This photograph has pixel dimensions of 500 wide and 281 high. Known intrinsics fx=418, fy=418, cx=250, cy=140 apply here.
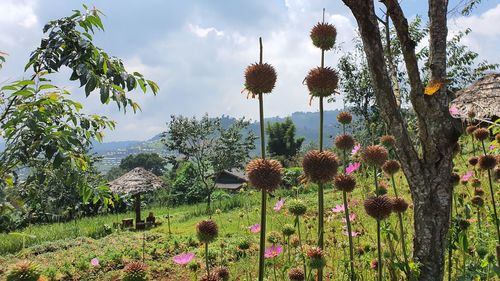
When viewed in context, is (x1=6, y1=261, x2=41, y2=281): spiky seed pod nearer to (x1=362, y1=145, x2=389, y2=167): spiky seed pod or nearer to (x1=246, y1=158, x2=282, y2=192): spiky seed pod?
(x1=246, y1=158, x2=282, y2=192): spiky seed pod

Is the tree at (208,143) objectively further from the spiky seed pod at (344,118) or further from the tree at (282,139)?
the spiky seed pod at (344,118)

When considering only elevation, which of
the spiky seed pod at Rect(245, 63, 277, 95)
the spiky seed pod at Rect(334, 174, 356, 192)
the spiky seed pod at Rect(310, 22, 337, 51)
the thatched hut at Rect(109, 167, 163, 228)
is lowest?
the thatched hut at Rect(109, 167, 163, 228)

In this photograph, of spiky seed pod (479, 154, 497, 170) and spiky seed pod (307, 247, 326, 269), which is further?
spiky seed pod (479, 154, 497, 170)

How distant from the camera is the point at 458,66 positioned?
1920 centimetres

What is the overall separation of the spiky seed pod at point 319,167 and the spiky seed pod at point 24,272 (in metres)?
0.91

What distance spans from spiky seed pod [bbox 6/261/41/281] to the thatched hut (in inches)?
402

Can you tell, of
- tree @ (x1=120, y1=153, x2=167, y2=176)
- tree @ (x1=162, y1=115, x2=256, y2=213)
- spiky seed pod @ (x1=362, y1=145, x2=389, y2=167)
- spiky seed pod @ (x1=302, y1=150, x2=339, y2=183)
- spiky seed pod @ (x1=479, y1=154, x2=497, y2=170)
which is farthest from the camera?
tree @ (x1=120, y1=153, x2=167, y2=176)

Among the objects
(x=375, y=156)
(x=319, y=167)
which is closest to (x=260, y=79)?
(x=319, y=167)

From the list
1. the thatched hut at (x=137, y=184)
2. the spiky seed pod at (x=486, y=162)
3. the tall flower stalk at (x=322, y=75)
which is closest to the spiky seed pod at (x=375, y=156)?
the tall flower stalk at (x=322, y=75)

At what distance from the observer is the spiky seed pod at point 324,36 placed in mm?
1708

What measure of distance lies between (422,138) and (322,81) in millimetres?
690

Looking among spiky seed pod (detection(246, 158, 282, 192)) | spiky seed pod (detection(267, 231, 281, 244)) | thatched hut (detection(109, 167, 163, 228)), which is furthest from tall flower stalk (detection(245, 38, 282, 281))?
thatched hut (detection(109, 167, 163, 228))

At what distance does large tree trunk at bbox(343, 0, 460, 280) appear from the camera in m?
1.87

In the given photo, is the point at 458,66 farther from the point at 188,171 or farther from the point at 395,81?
the point at 395,81
